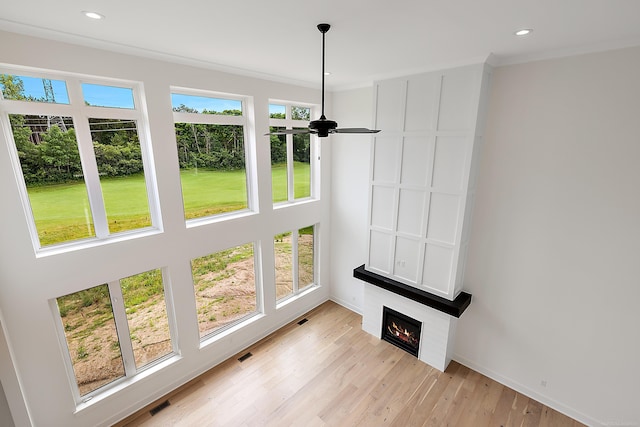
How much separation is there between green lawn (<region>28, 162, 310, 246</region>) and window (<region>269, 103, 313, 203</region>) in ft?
0.85

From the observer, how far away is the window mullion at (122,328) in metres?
3.07

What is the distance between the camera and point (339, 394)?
3.56 metres

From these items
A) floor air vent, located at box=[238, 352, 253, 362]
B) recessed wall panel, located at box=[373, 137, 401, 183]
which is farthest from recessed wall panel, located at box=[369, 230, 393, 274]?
floor air vent, located at box=[238, 352, 253, 362]

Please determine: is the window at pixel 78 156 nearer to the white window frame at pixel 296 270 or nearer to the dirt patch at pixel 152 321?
the dirt patch at pixel 152 321

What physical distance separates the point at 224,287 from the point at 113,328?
139cm

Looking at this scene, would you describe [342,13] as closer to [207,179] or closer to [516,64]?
[516,64]

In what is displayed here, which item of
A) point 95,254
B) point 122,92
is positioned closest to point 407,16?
point 122,92

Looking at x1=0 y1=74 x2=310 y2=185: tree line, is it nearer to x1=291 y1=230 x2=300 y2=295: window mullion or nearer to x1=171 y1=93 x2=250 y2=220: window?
x1=171 y1=93 x2=250 y2=220: window

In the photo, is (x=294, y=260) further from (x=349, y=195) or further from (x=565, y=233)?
(x=565, y=233)

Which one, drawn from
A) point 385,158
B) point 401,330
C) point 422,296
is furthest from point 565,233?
point 401,330

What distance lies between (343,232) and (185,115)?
323cm

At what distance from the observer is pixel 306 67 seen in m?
3.52

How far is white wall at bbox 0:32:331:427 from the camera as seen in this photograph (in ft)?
7.88

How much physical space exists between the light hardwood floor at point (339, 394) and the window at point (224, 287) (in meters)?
0.59
